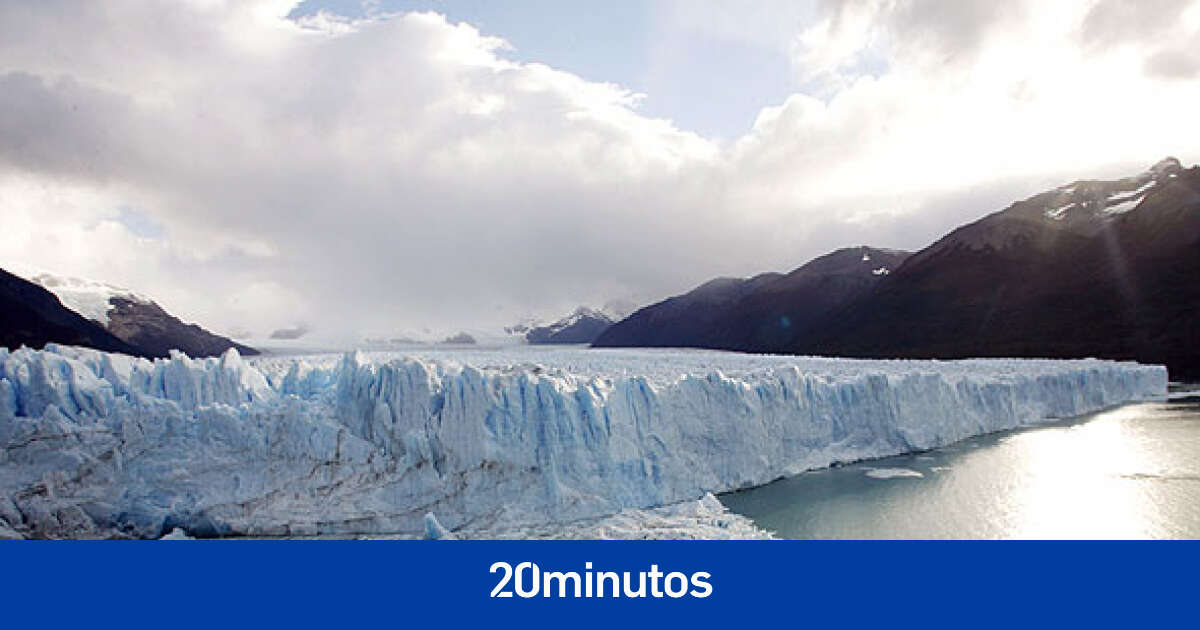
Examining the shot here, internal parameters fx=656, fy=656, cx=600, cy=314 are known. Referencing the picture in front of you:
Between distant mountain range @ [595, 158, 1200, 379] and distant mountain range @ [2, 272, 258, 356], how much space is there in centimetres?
4058

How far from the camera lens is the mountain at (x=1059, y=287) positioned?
36062 millimetres

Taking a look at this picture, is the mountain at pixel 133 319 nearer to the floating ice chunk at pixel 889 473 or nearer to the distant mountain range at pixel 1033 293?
the floating ice chunk at pixel 889 473

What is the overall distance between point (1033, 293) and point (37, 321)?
2010 inches

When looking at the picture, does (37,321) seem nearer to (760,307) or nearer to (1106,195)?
(760,307)

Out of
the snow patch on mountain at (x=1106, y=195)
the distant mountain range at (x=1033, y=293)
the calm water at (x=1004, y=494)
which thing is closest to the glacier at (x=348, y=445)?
the calm water at (x=1004, y=494)

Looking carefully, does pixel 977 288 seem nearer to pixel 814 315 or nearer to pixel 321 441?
pixel 814 315

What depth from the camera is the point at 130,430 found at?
9.22 meters

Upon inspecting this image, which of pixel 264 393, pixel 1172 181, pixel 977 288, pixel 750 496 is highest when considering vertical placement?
pixel 1172 181

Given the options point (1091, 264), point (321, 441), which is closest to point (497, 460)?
point (321, 441)

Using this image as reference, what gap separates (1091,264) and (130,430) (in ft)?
168

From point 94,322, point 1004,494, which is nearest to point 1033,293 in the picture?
point 1004,494

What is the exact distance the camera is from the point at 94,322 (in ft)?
72.5

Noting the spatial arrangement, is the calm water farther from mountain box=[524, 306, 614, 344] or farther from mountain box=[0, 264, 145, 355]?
mountain box=[524, 306, 614, 344]

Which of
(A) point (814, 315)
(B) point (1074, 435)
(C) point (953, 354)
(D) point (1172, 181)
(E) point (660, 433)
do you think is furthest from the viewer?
(A) point (814, 315)
